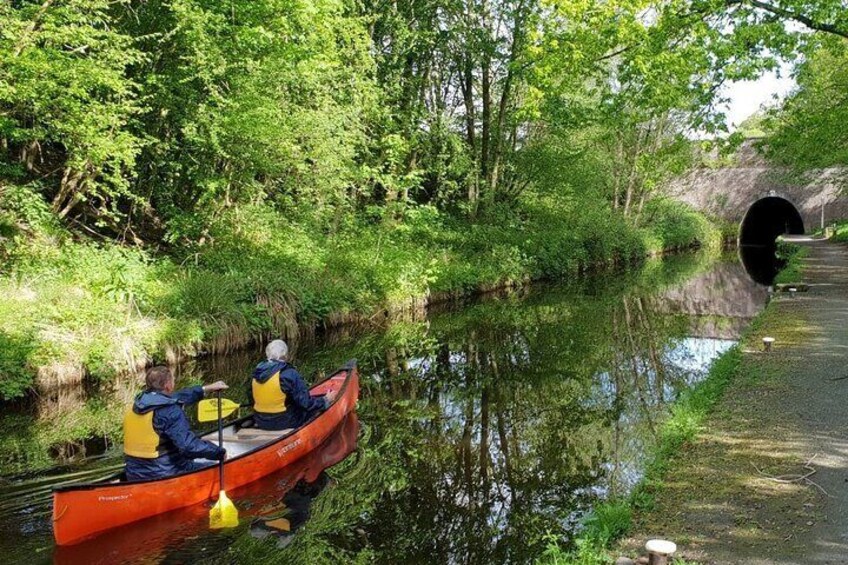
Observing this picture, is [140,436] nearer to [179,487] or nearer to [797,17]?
[179,487]

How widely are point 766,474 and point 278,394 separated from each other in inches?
210

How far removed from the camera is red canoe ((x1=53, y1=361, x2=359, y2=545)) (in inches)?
223

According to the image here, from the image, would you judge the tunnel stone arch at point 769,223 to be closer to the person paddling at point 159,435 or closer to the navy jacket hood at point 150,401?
the person paddling at point 159,435

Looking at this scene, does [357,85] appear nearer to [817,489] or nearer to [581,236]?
[581,236]

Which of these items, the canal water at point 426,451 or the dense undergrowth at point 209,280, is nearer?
the canal water at point 426,451

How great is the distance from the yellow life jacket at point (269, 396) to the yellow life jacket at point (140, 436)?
1810 millimetres

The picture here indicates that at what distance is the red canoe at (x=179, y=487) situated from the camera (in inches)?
223

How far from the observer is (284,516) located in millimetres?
6551

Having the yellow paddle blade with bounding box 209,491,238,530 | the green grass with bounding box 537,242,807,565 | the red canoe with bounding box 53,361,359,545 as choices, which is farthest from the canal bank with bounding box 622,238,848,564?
the red canoe with bounding box 53,361,359,545

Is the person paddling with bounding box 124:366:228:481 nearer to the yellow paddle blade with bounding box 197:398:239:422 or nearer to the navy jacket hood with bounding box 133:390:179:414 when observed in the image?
the navy jacket hood with bounding box 133:390:179:414

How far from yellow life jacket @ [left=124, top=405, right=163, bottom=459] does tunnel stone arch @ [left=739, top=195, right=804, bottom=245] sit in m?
52.9

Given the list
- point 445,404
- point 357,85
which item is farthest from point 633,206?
point 445,404

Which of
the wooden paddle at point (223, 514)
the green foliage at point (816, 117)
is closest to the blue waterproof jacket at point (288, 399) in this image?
the wooden paddle at point (223, 514)

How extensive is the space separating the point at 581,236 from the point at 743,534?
25745 mm
